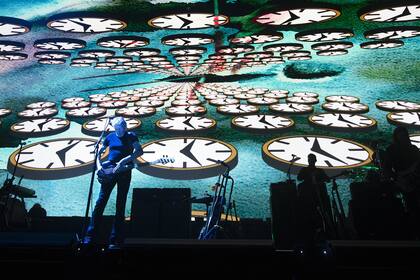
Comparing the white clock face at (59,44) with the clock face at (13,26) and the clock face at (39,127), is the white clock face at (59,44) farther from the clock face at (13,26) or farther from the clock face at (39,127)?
the clock face at (39,127)

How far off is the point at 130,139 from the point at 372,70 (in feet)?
17.6

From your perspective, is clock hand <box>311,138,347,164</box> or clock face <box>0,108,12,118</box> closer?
clock hand <box>311,138,347,164</box>

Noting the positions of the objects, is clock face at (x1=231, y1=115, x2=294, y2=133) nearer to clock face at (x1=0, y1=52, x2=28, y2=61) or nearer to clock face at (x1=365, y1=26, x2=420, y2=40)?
clock face at (x1=365, y1=26, x2=420, y2=40)

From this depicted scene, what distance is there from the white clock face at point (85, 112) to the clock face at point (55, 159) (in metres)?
0.93

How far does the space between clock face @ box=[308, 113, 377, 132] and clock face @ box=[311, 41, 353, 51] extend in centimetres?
172

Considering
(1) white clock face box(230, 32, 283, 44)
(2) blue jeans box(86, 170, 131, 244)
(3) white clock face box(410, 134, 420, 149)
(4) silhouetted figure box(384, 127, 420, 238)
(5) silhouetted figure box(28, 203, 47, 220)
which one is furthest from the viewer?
(1) white clock face box(230, 32, 283, 44)

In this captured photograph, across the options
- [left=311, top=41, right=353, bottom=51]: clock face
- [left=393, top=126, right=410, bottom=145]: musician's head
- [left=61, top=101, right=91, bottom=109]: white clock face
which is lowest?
[left=61, top=101, right=91, bottom=109]: white clock face

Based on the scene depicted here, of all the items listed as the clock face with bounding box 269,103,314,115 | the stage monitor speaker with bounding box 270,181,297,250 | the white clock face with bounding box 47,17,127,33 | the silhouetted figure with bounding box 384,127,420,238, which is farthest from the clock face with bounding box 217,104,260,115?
the stage monitor speaker with bounding box 270,181,297,250

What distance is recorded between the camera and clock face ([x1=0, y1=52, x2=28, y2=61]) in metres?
7.14

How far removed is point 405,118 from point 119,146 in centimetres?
470

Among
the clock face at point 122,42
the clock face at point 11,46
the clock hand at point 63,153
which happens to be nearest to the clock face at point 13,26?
the clock face at point 11,46

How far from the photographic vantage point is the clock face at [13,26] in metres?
6.24

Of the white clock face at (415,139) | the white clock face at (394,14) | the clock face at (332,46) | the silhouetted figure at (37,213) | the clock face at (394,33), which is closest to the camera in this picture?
the silhouetted figure at (37,213)

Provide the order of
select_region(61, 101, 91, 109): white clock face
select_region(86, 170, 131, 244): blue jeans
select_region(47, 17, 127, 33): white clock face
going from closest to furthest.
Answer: select_region(86, 170, 131, 244): blue jeans → select_region(47, 17, 127, 33): white clock face → select_region(61, 101, 91, 109): white clock face
